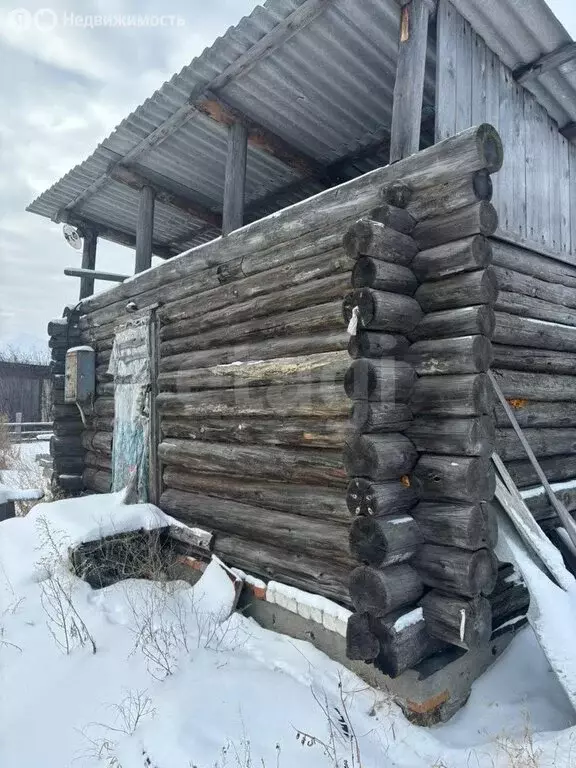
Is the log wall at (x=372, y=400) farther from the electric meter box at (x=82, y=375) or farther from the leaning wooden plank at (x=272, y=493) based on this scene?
the electric meter box at (x=82, y=375)

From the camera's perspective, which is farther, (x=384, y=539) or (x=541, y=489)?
(x=541, y=489)

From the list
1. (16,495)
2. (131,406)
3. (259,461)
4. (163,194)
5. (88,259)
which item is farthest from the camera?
(88,259)

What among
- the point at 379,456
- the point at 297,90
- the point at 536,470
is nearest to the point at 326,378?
the point at 379,456

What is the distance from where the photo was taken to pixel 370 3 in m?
3.99

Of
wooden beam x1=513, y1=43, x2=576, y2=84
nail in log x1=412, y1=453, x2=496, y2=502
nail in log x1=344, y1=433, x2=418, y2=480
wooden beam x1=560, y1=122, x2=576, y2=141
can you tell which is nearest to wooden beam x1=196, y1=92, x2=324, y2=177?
wooden beam x1=513, y1=43, x2=576, y2=84

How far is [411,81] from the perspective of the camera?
12.5 ft

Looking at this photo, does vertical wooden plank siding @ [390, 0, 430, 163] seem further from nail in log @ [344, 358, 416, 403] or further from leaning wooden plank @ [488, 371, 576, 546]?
leaning wooden plank @ [488, 371, 576, 546]

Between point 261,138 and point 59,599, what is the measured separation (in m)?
5.01

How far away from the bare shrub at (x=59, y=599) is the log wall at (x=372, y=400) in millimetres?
1423

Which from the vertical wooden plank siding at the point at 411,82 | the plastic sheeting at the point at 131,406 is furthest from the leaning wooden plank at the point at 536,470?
the plastic sheeting at the point at 131,406

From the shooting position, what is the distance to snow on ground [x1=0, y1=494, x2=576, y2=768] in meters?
2.89

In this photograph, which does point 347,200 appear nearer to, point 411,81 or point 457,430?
point 411,81

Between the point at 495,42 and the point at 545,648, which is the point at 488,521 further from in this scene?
the point at 495,42

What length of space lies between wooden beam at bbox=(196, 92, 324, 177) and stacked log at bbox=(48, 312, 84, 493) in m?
4.59
